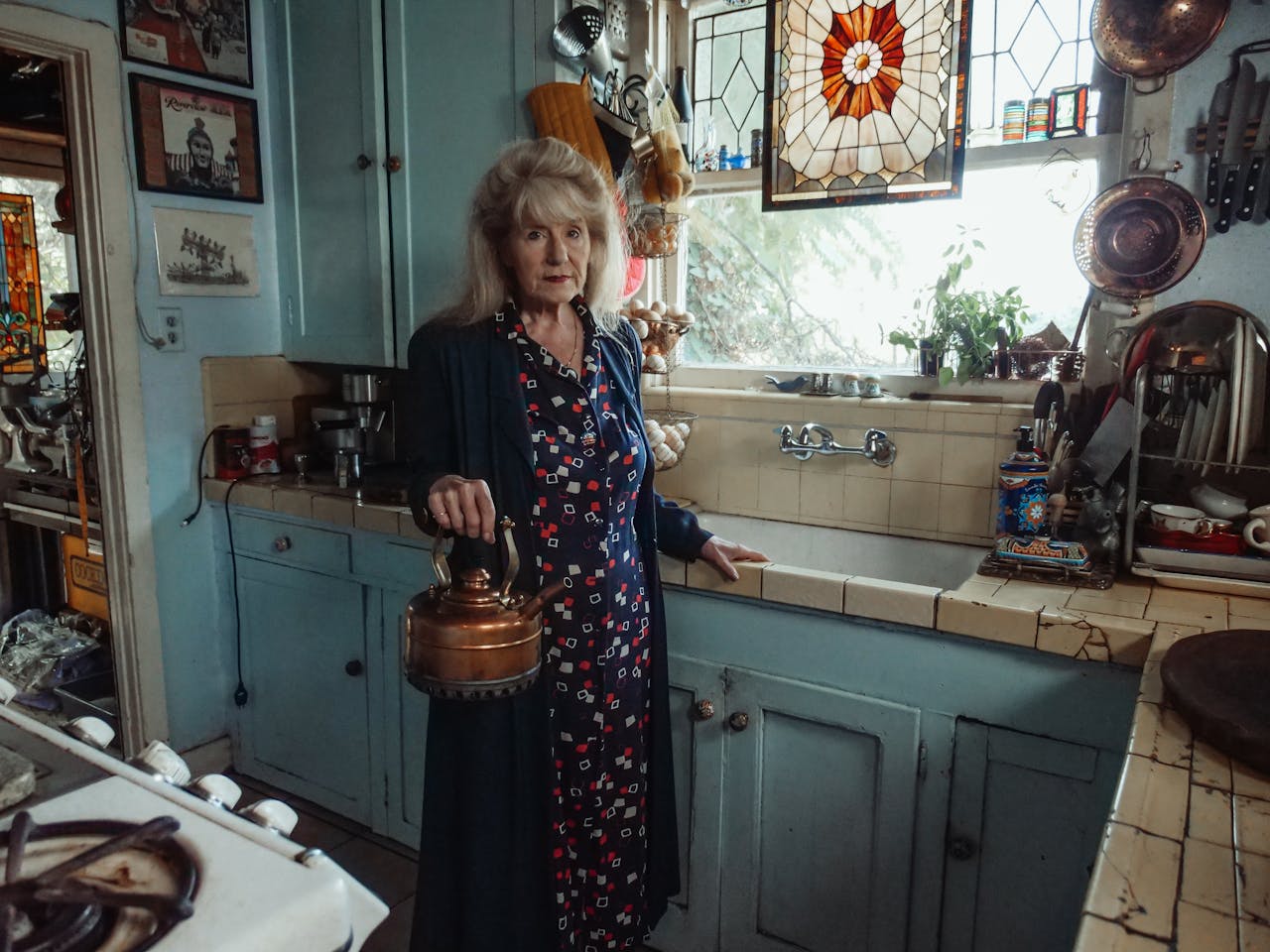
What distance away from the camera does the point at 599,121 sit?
214 centimetres

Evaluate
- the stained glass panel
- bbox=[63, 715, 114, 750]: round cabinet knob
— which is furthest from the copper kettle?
the stained glass panel

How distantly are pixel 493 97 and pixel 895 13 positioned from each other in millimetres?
963

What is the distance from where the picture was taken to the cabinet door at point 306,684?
2.30 m

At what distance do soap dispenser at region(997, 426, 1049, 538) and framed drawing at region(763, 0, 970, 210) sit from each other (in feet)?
2.38

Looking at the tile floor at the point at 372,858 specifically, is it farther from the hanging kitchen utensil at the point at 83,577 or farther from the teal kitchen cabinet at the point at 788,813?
the hanging kitchen utensil at the point at 83,577

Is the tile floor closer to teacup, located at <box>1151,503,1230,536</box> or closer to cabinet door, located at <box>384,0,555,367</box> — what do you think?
cabinet door, located at <box>384,0,555,367</box>

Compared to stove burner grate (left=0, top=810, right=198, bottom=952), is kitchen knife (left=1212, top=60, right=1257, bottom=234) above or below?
above

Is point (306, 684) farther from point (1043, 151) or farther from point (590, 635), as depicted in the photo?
point (1043, 151)

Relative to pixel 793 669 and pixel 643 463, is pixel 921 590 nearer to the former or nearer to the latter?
pixel 793 669

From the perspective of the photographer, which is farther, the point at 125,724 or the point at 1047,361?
the point at 125,724

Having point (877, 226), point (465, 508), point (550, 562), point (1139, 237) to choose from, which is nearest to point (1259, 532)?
point (1139, 237)

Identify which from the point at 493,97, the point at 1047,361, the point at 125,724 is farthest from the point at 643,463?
the point at 125,724

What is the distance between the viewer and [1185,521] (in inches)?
60.5

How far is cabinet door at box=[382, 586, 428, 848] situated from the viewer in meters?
2.17
